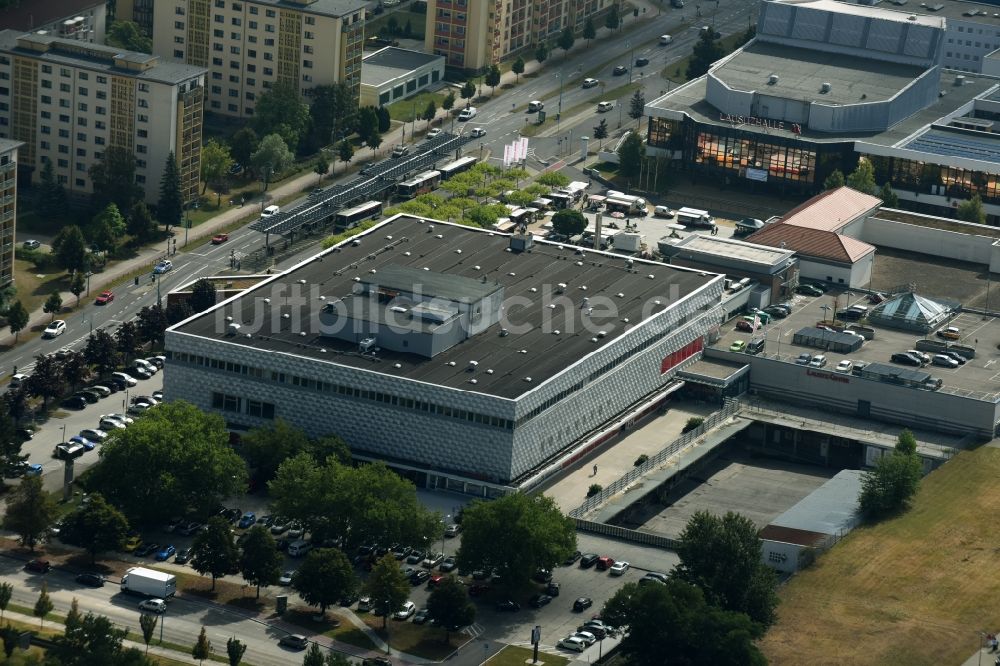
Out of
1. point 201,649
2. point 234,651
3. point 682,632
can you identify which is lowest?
point 201,649

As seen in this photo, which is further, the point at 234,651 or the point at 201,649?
the point at 201,649

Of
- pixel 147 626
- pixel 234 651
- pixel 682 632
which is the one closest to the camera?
pixel 234 651

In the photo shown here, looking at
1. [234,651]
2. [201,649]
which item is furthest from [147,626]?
[234,651]

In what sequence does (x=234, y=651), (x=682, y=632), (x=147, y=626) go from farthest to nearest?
(x=147, y=626) < (x=682, y=632) < (x=234, y=651)

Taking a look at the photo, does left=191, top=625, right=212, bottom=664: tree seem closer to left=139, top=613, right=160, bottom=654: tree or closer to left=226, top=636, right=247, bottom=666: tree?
left=226, top=636, right=247, bottom=666: tree

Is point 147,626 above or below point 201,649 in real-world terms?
above

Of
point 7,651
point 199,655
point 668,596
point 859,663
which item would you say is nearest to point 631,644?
point 668,596

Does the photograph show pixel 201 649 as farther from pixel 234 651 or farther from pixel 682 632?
pixel 682 632

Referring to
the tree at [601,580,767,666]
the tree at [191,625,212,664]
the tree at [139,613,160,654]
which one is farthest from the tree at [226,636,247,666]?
the tree at [601,580,767,666]

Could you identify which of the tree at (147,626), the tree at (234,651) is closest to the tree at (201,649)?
the tree at (234,651)
